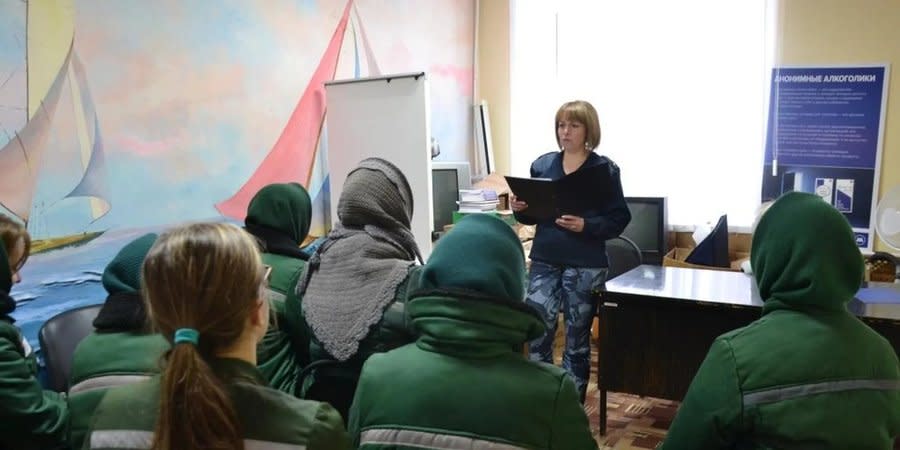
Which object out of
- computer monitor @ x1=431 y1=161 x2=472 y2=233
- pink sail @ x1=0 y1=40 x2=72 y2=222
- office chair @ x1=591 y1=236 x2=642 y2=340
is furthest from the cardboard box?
pink sail @ x1=0 y1=40 x2=72 y2=222

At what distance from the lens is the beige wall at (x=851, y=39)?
164 inches

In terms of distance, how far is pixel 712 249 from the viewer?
406 cm

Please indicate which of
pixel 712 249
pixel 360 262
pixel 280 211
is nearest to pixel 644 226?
pixel 712 249

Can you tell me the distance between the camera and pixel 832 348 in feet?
4.16

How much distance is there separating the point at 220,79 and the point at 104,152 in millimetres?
722

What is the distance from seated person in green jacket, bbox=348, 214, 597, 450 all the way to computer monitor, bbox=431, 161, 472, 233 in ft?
9.87

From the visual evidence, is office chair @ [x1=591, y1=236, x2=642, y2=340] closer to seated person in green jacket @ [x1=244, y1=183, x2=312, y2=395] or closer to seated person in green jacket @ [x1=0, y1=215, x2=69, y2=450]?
seated person in green jacket @ [x1=244, y1=183, x2=312, y2=395]

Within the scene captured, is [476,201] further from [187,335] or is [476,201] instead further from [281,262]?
[187,335]

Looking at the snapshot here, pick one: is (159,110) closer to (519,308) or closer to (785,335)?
(519,308)

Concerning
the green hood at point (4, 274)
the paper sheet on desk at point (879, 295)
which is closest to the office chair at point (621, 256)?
the paper sheet on desk at point (879, 295)

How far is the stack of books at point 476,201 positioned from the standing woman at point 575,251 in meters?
1.28

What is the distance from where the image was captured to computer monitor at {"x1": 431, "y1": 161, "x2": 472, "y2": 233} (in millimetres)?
4277

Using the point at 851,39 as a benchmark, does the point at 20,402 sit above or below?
below

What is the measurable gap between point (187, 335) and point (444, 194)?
3.46 meters
